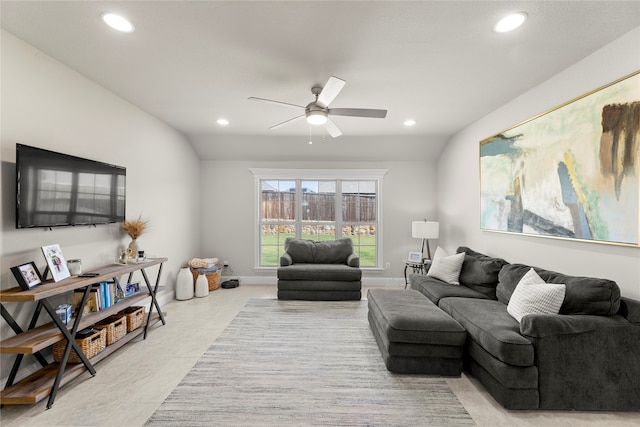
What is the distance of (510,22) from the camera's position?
2078 millimetres

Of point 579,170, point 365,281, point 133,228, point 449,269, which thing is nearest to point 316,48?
point 579,170

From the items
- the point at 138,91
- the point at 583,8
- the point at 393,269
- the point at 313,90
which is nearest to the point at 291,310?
the point at 393,269

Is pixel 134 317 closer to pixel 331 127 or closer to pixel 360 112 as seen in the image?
pixel 331 127

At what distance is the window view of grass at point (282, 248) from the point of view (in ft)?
20.0

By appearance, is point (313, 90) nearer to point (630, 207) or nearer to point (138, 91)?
point (138, 91)

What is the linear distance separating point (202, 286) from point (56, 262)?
2.73 meters

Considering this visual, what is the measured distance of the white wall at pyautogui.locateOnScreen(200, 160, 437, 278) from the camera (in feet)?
19.5

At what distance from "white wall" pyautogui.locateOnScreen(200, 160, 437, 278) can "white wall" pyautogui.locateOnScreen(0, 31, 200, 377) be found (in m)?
0.82

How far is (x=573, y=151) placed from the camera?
2.67 m

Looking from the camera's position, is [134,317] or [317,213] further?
[317,213]

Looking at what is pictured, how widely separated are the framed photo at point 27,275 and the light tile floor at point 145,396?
87 centimetres

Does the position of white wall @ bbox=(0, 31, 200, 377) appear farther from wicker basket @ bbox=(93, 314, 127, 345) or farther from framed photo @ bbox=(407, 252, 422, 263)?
framed photo @ bbox=(407, 252, 422, 263)

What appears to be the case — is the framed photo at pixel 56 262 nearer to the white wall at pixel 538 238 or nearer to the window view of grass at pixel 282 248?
the window view of grass at pixel 282 248

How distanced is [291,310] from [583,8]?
4200mm
